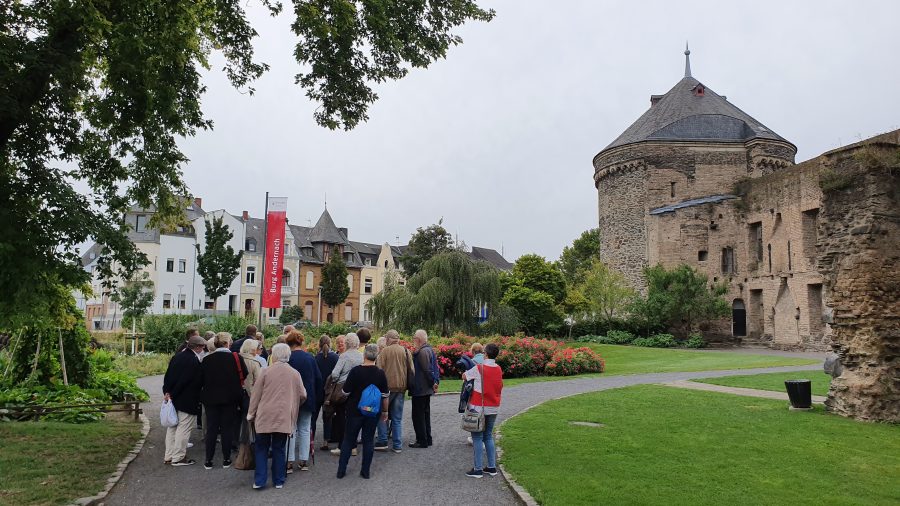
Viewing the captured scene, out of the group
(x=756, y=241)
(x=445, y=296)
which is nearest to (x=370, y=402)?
(x=445, y=296)

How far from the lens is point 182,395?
899 cm

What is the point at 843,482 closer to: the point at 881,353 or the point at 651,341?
the point at 881,353

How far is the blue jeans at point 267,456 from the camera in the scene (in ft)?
25.6

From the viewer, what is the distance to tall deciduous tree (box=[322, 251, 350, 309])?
6141 cm

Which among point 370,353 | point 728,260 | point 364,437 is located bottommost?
point 364,437

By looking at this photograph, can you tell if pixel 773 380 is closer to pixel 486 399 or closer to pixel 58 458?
pixel 486 399

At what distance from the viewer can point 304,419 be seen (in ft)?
28.9

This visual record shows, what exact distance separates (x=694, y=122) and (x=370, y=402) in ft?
163

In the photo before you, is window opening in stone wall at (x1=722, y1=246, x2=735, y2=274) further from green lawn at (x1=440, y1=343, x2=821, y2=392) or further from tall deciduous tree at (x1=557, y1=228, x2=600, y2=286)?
tall deciduous tree at (x1=557, y1=228, x2=600, y2=286)

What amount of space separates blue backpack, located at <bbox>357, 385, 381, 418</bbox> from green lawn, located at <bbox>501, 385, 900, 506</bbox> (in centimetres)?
203

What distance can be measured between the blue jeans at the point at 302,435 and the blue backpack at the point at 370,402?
1.11m

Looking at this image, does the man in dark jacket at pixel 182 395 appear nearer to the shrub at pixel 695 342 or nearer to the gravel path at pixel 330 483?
the gravel path at pixel 330 483

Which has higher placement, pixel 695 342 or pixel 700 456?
pixel 695 342

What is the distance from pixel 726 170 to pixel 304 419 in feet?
157
